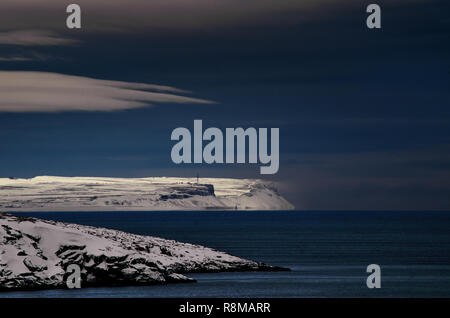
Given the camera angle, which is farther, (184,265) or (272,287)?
(184,265)

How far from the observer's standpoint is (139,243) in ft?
319

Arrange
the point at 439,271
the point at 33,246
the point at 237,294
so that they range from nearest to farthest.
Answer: the point at 237,294, the point at 33,246, the point at 439,271

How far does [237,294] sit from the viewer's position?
75000 millimetres

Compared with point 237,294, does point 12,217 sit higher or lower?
higher

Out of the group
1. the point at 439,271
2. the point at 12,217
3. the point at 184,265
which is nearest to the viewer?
the point at 12,217

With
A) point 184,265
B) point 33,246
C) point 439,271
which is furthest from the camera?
point 439,271

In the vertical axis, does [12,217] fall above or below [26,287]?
above

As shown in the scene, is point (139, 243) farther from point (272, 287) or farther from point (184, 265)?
point (272, 287)
